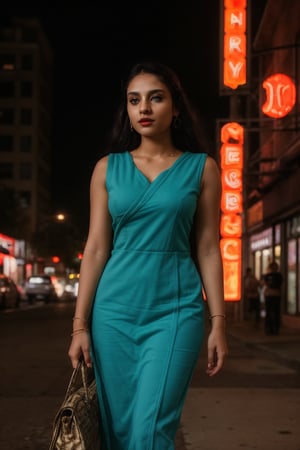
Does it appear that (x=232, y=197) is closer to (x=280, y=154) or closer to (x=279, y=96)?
(x=280, y=154)

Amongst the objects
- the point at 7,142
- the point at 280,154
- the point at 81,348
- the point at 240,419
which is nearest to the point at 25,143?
the point at 7,142

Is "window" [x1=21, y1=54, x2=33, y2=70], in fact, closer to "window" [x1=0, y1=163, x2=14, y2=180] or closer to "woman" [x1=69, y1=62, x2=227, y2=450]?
"window" [x1=0, y1=163, x2=14, y2=180]

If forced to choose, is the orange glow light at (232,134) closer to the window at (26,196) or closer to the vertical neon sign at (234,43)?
the vertical neon sign at (234,43)

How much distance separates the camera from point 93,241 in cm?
301

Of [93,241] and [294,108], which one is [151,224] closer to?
[93,241]

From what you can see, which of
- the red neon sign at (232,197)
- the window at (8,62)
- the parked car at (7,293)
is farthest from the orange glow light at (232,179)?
the window at (8,62)

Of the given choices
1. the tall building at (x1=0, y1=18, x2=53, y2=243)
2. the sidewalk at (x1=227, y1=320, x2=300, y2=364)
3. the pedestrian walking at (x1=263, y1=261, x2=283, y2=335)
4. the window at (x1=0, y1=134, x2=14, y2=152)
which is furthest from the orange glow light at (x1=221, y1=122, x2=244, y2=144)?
the window at (x1=0, y1=134, x2=14, y2=152)

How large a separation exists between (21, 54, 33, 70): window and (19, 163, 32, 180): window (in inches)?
452

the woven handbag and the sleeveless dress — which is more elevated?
the sleeveless dress

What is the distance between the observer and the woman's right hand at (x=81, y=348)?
2867 millimetres

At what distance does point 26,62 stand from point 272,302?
249ft

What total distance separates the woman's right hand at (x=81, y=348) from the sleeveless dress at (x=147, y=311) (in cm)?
3

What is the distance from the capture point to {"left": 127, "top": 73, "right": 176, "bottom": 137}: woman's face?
3062mm

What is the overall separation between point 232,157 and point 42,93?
7301cm
